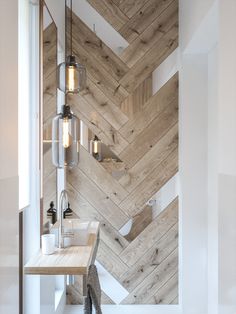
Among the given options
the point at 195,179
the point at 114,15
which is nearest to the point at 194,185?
the point at 195,179

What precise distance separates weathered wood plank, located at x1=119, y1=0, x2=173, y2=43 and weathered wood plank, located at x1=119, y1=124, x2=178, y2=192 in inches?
35.6

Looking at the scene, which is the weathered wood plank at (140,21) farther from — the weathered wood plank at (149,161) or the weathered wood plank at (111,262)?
the weathered wood plank at (111,262)

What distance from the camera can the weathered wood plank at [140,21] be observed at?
10.6 feet

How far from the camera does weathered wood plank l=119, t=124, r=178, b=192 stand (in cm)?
324

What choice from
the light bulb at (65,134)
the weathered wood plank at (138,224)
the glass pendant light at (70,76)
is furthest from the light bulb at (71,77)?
the weathered wood plank at (138,224)

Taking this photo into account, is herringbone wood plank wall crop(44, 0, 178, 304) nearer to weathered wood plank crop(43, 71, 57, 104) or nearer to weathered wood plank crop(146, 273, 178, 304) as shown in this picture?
weathered wood plank crop(146, 273, 178, 304)

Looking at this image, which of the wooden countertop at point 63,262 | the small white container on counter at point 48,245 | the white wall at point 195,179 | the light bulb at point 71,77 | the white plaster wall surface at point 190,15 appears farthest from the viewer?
the white wall at point 195,179

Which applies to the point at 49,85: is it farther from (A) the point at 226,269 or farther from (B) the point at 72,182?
(A) the point at 226,269

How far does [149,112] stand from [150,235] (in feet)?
3.59

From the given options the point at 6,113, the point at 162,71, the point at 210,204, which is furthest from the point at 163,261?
the point at 6,113

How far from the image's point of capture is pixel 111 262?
3.25 m

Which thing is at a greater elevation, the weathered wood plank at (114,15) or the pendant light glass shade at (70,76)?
the weathered wood plank at (114,15)

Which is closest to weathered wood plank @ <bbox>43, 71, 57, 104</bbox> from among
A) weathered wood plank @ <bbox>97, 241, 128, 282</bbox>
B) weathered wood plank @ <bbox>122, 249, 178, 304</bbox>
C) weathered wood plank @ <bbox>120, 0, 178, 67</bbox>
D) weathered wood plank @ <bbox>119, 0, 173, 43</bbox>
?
weathered wood plank @ <bbox>120, 0, 178, 67</bbox>

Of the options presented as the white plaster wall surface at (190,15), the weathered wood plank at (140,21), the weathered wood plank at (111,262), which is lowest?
the weathered wood plank at (111,262)
